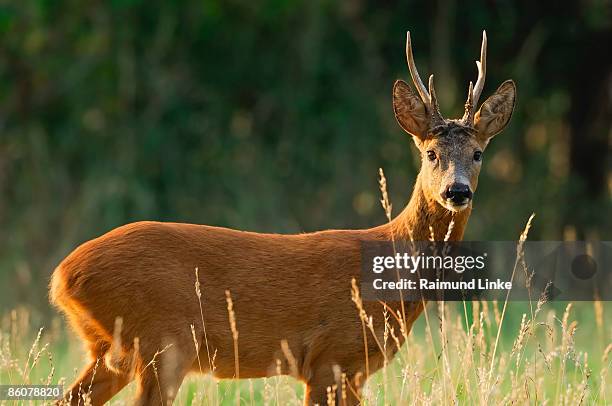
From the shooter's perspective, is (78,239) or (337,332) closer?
(337,332)

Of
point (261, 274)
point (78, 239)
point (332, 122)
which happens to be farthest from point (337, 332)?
point (332, 122)

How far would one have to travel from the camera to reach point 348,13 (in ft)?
44.2

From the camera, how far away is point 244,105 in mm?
13492

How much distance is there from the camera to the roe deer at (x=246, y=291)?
16.9ft

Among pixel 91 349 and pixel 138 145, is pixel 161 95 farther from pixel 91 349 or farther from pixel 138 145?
pixel 91 349

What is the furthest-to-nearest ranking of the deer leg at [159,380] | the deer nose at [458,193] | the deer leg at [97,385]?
the deer nose at [458,193]
the deer leg at [97,385]
the deer leg at [159,380]

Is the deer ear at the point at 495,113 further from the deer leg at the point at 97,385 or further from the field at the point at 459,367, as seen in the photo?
the deer leg at the point at 97,385

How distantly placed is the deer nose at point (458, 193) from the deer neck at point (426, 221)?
0.22 metres

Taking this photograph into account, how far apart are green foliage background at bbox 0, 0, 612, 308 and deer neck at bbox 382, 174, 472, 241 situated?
22.0 feet

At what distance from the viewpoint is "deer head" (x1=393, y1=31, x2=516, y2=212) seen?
5703 millimetres

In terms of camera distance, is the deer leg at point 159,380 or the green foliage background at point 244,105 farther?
the green foliage background at point 244,105

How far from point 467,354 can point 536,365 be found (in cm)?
38

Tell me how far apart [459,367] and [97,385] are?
204 centimetres

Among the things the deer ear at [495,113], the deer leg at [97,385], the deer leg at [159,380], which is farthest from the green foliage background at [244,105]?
the deer leg at [159,380]
